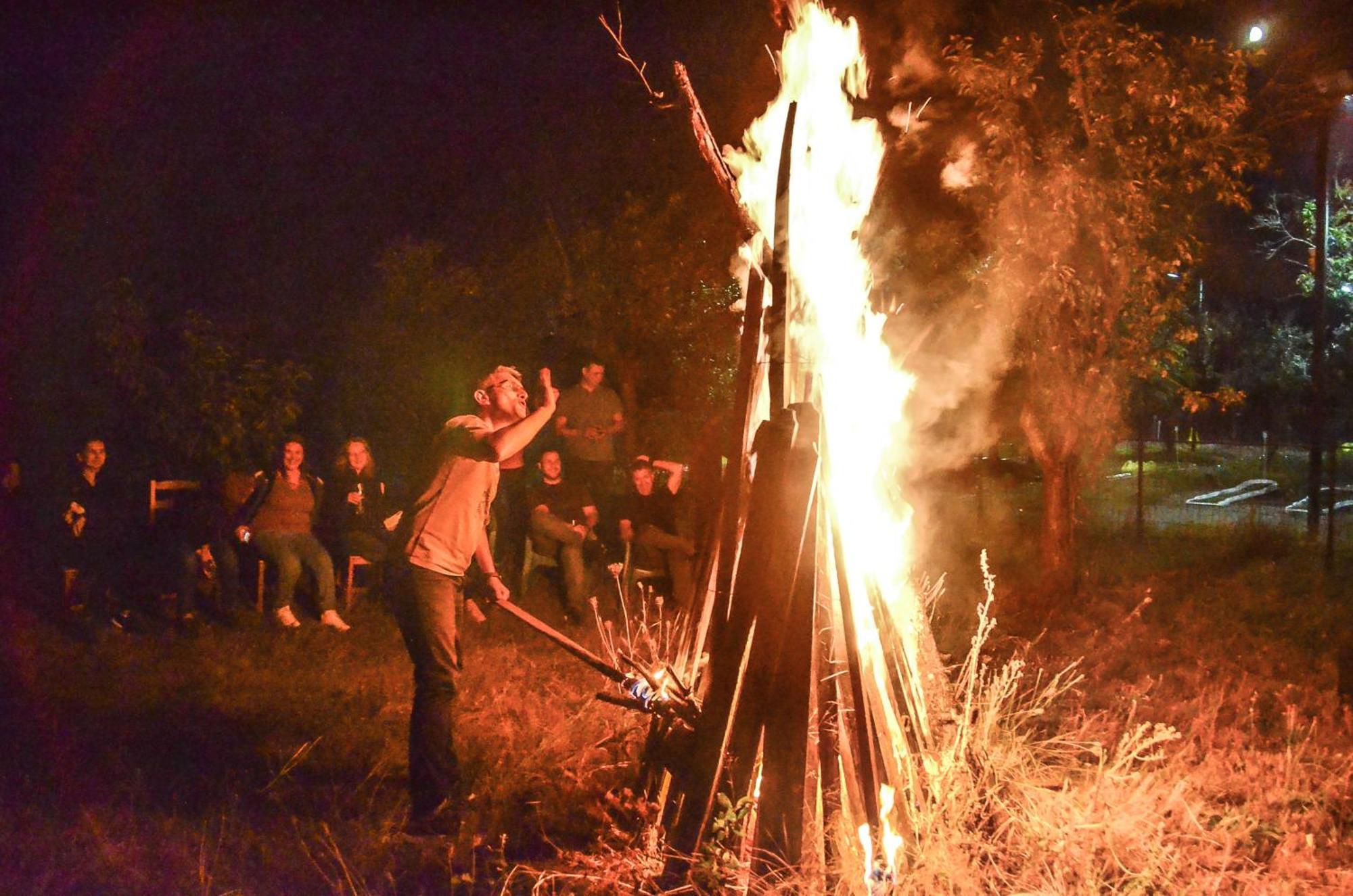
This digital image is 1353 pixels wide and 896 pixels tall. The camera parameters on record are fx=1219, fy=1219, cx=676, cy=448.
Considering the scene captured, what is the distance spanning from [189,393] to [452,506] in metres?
7.92

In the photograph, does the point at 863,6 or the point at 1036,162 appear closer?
the point at 863,6

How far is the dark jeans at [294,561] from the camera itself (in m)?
9.23

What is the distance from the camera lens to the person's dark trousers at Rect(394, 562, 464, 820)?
486 cm

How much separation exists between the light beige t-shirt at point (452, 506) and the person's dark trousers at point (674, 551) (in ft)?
16.0

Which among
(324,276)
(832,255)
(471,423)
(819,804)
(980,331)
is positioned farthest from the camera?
(324,276)

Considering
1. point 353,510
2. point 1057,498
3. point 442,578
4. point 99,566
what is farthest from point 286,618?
point 1057,498

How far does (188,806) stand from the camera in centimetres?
528

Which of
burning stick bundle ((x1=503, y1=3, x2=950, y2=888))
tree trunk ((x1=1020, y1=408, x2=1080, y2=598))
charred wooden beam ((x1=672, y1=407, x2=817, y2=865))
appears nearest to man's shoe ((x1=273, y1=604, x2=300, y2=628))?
burning stick bundle ((x1=503, y1=3, x2=950, y2=888))

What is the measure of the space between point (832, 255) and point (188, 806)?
3.60m

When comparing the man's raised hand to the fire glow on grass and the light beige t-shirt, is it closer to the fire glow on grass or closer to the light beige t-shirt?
the light beige t-shirt

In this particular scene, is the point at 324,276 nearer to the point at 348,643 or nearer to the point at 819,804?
the point at 348,643

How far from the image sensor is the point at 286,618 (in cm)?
912

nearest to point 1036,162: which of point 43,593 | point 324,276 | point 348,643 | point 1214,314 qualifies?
point 348,643

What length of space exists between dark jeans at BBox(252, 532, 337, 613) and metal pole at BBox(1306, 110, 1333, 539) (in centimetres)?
1203
